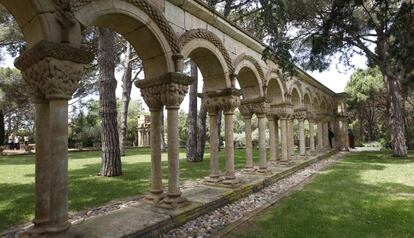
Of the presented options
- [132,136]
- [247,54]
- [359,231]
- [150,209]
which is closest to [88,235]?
[150,209]

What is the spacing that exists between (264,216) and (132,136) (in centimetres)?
3674

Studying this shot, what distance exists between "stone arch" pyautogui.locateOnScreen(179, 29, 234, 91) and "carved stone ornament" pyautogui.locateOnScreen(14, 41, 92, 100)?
2537mm

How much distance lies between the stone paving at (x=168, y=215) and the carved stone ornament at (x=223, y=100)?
1.84 meters

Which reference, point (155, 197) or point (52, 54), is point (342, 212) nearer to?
point (155, 197)

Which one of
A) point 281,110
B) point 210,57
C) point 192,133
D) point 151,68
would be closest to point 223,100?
point 210,57

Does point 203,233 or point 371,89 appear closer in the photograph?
point 203,233

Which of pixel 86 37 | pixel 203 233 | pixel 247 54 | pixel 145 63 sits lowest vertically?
pixel 203 233

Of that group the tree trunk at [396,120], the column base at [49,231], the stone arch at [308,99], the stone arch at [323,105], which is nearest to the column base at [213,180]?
the column base at [49,231]

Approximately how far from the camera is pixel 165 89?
542 cm

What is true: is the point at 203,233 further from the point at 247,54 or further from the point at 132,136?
the point at 132,136

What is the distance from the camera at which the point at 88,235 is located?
3891 mm

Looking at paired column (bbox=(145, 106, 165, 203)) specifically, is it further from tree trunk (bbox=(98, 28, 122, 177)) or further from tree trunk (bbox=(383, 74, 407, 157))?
tree trunk (bbox=(383, 74, 407, 157))

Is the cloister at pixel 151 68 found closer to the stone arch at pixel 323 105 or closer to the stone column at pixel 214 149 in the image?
the stone column at pixel 214 149

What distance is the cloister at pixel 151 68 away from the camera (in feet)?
11.7
